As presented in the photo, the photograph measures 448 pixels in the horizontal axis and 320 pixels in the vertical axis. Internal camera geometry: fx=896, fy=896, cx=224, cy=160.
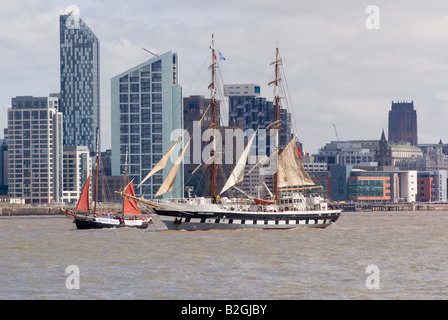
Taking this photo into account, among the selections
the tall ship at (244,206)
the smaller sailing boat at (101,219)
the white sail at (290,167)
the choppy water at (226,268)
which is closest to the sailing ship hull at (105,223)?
the smaller sailing boat at (101,219)

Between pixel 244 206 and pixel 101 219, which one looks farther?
pixel 101 219

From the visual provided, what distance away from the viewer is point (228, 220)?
103 meters

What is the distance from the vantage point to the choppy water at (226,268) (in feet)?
150

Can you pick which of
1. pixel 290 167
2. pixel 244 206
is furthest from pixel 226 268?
pixel 290 167

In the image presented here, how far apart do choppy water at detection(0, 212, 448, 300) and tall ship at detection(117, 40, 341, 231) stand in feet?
51.0

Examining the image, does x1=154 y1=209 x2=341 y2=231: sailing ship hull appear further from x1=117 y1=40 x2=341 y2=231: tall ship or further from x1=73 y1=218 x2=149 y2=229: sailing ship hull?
x1=73 y1=218 x2=149 y2=229: sailing ship hull

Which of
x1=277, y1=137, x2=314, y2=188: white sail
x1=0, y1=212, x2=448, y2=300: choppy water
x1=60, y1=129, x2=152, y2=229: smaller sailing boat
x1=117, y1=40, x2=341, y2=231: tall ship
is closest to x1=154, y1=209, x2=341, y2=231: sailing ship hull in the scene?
x1=117, y1=40, x2=341, y2=231: tall ship

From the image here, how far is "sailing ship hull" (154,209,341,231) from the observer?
102812mm

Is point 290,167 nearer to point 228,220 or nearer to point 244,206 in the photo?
point 244,206

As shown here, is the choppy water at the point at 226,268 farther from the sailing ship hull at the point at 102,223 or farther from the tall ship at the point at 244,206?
the sailing ship hull at the point at 102,223

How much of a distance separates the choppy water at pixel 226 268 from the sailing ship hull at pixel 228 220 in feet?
50.0

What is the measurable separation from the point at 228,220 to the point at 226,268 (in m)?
46.9
